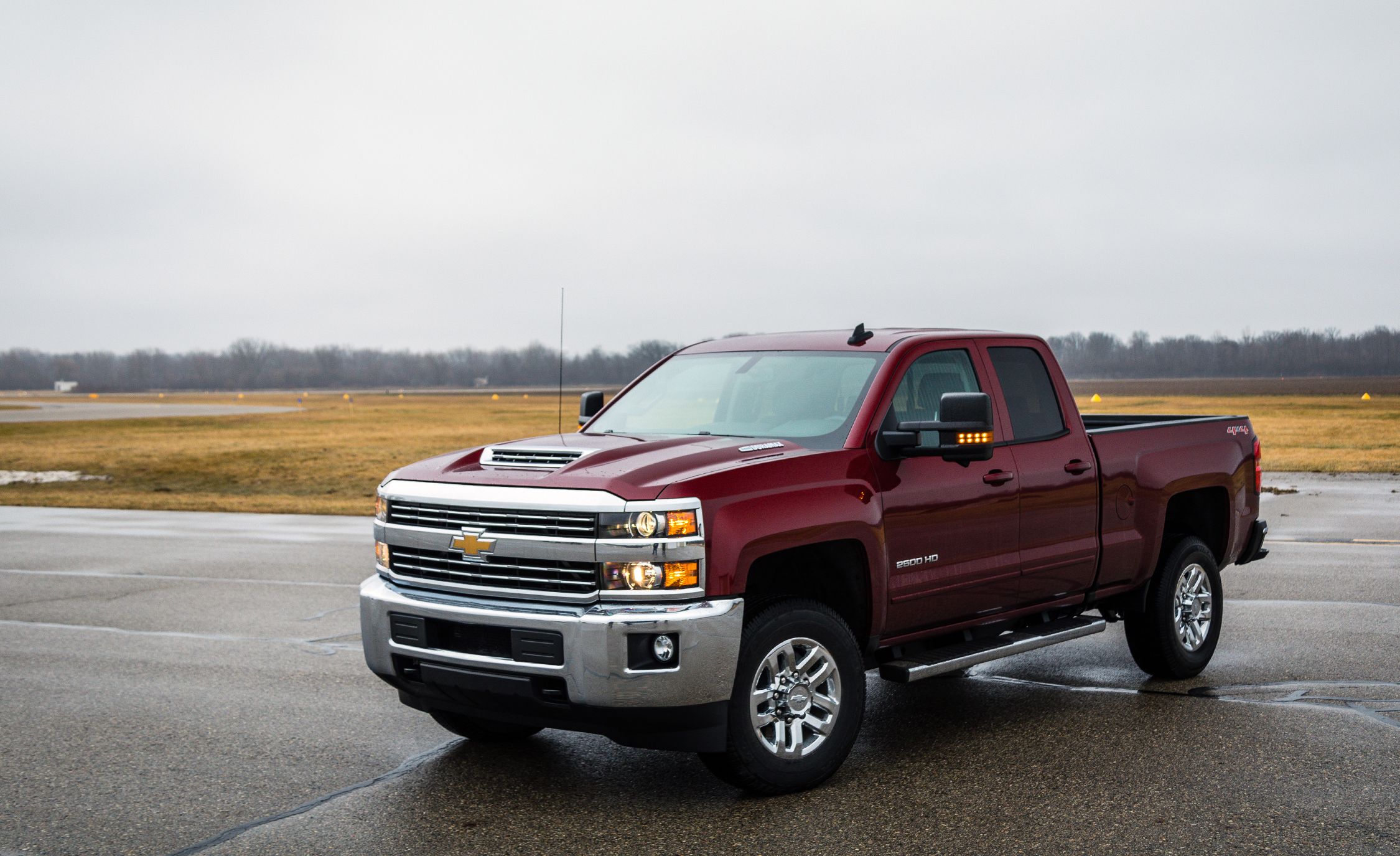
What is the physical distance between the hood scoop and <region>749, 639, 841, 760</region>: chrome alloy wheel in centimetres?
119

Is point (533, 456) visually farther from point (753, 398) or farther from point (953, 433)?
point (953, 433)

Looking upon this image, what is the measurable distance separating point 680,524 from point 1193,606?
163 inches

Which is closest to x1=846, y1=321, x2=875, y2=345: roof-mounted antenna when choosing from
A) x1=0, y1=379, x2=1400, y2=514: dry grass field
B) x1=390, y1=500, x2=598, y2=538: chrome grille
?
x1=390, y1=500, x2=598, y2=538: chrome grille

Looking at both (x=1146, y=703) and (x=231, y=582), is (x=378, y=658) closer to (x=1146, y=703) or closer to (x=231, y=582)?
(x=1146, y=703)

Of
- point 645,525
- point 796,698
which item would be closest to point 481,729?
point 796,698

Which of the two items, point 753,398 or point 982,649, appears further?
point 753,398

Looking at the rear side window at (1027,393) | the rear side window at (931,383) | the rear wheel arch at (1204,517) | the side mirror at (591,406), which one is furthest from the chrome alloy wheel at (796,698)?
the rear wheel arch at (1204,517)

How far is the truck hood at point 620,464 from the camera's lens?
16.5 ft

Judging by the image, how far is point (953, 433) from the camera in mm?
5652

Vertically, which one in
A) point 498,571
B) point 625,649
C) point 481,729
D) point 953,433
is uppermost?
point 953,433

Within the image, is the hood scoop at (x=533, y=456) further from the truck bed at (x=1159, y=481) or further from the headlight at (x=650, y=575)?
the truck bed at (x=1159, y=481)

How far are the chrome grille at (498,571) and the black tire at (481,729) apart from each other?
0.85 metres

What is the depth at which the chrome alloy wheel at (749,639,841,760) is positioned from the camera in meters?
5.24

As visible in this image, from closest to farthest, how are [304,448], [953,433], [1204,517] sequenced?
[953,433], [1204,517], [304,448]
